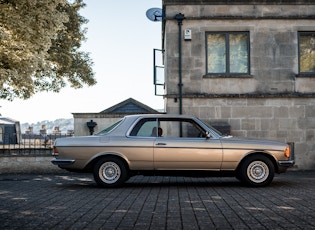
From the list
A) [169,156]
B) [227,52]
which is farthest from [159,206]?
[227,52]

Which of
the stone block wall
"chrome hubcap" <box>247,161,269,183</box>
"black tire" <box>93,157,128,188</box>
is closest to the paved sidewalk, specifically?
"black tire" <box>93,157,128,188</box>

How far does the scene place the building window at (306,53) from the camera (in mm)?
15930

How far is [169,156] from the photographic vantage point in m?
10.3

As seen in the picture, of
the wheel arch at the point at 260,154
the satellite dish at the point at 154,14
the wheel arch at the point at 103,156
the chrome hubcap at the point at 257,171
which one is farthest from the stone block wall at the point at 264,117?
the wheel arch at the point at 103,156

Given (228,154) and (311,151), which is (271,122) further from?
(228,154)

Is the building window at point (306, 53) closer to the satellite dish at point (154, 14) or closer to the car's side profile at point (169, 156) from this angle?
the satellite dish at point (154, 14)

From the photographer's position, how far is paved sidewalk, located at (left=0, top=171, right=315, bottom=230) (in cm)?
599

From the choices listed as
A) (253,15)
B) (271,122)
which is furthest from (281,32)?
(271,122)

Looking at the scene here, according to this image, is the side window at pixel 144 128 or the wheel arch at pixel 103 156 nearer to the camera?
the wheel arch at pixel 103 156

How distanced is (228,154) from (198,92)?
217 inches

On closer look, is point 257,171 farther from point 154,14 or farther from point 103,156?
point 154,14

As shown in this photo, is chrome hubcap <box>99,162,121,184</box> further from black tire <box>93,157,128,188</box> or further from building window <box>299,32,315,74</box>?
building window <box>299,32,315,74</box>

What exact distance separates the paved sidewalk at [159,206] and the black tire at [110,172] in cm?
25

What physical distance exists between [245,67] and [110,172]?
7293 mm
